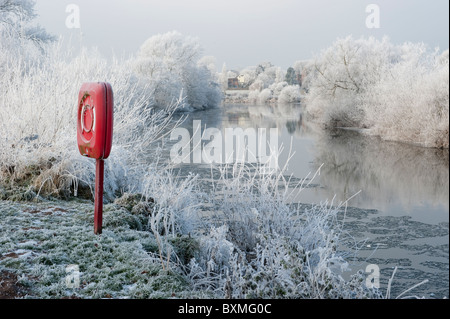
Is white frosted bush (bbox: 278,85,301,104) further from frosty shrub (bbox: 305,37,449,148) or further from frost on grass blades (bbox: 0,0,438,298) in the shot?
frost on grass blades (bbox: 0,0,438,298)

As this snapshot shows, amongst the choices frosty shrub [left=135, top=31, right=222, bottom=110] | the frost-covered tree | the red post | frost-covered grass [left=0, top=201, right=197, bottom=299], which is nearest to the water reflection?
frost-covered grass [left=0, top=201, right=197, bottom=299]

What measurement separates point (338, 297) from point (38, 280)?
2.05 metres

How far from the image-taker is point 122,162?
662 cm

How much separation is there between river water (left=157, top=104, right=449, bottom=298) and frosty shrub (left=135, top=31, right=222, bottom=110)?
11.1 metres

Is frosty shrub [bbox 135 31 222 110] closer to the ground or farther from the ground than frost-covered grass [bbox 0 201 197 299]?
farther from the ground

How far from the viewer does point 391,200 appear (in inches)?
277

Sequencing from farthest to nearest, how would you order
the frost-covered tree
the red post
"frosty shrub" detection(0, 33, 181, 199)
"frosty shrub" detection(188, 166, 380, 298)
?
the frost-covered tree < "frosty shrub" detection(0, 33, 181, 199) < the red post < "frosty shrub" detection(188, 166, 380, 298)

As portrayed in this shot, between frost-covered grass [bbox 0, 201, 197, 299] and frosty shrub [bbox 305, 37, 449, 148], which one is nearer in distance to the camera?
frost-covered grass [bbox 0, 201, 197, 299]

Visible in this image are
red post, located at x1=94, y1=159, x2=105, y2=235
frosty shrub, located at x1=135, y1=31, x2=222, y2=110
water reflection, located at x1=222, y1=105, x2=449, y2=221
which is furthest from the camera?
frosty shrub, located at x1=135, y1=31, x2=222, y2=110

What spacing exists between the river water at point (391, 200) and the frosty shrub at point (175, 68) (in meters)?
11.1

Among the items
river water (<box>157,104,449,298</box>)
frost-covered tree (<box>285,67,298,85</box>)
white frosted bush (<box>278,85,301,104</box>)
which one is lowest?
river water (<box>157,104,449,298</box>)

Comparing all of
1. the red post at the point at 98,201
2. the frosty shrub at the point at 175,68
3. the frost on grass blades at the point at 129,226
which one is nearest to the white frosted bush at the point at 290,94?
the frosty shrub at the point at 175,68

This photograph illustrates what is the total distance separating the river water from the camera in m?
3.87

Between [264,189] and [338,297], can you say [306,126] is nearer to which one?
[264,189]
